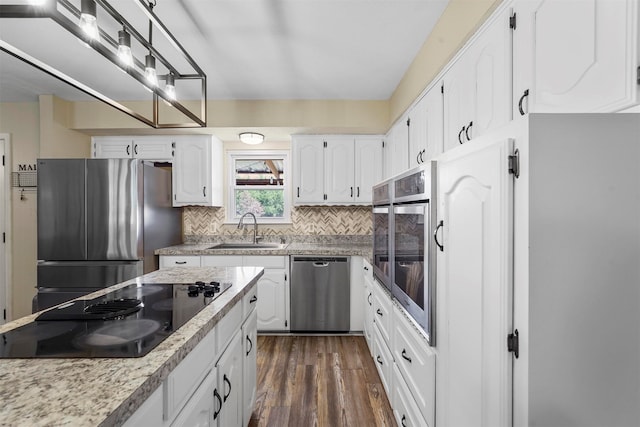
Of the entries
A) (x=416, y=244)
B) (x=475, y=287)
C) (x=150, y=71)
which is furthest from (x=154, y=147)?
(x=475, y=287)

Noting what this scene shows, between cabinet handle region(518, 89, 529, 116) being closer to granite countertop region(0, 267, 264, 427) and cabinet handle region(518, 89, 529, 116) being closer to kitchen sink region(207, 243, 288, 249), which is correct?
granite countertop region(0, 267, 264, 427)

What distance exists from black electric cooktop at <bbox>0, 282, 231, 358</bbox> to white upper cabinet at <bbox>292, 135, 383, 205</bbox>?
2105 millimetres

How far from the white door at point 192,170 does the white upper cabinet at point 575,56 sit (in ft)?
9.90

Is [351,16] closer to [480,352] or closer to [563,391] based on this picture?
[480,352]

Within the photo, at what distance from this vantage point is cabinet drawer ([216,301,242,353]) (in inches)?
46.9

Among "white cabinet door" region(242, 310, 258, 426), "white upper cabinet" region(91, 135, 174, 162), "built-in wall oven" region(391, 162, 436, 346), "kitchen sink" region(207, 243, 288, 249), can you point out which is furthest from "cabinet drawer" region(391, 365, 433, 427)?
"white upper cabinet" region(91, 135, 174, 162)

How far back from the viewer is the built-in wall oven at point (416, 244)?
1202mm

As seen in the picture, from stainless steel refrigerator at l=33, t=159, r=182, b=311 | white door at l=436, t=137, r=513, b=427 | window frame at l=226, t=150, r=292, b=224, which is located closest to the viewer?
white door at l=436, t=137, r=513, b=427

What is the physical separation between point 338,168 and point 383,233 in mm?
1502

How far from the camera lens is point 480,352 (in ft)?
2.74

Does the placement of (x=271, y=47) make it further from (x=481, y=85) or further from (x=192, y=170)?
(x=192, y=170)

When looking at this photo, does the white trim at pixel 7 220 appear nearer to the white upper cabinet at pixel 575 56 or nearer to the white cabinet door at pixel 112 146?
the white cabinet door at pixel 112 146

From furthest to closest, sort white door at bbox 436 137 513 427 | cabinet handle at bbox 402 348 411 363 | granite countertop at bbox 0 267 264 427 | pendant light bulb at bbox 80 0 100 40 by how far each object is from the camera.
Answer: cabinet handle at bbox 402 348 411 363 → pendant light bulb at bbox 80 0 100 40 → white door at bbox 436 137 513 427 → granite countertop at bbox 0 267 264 427

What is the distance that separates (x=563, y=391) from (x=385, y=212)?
1.36 metres
